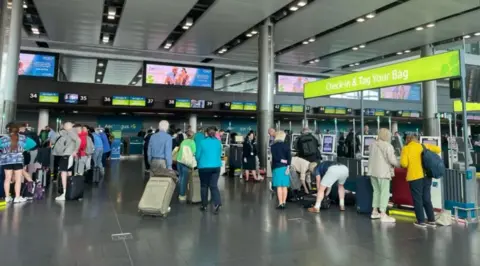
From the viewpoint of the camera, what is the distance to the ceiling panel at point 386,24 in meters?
9.50

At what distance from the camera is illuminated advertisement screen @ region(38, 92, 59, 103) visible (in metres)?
13.4

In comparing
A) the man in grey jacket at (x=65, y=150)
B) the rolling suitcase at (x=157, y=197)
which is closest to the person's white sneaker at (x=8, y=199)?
the man in grey jacket at (x=65, y=150)

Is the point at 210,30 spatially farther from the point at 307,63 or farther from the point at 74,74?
the point at 74,74

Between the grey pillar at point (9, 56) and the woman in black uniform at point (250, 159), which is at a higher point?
the grey pillar at point (9, 56)

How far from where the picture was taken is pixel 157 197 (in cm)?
517

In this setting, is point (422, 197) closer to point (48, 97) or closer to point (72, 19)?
point (72, 19)

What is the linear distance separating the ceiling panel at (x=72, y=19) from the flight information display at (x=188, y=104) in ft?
13.2

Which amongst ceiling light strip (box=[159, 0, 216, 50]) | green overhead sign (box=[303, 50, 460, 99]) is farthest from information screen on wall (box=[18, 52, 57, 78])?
green overhead sign (box=[303, 50, 460, 99])

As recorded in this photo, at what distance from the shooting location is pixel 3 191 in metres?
6.38

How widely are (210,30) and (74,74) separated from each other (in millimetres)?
11349

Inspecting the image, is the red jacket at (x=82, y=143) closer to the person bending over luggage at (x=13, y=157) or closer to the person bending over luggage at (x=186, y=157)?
the person bending over luggage at (x=13, y=157)

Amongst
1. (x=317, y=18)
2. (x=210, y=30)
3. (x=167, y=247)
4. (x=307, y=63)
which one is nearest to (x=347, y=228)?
(x=167, y=247)

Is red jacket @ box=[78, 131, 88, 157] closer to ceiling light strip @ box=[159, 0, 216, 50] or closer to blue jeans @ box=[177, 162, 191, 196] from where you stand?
blue jeans @ box=[177, 162, 191, 196]

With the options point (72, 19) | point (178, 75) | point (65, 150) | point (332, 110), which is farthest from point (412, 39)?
point (65, 150)
